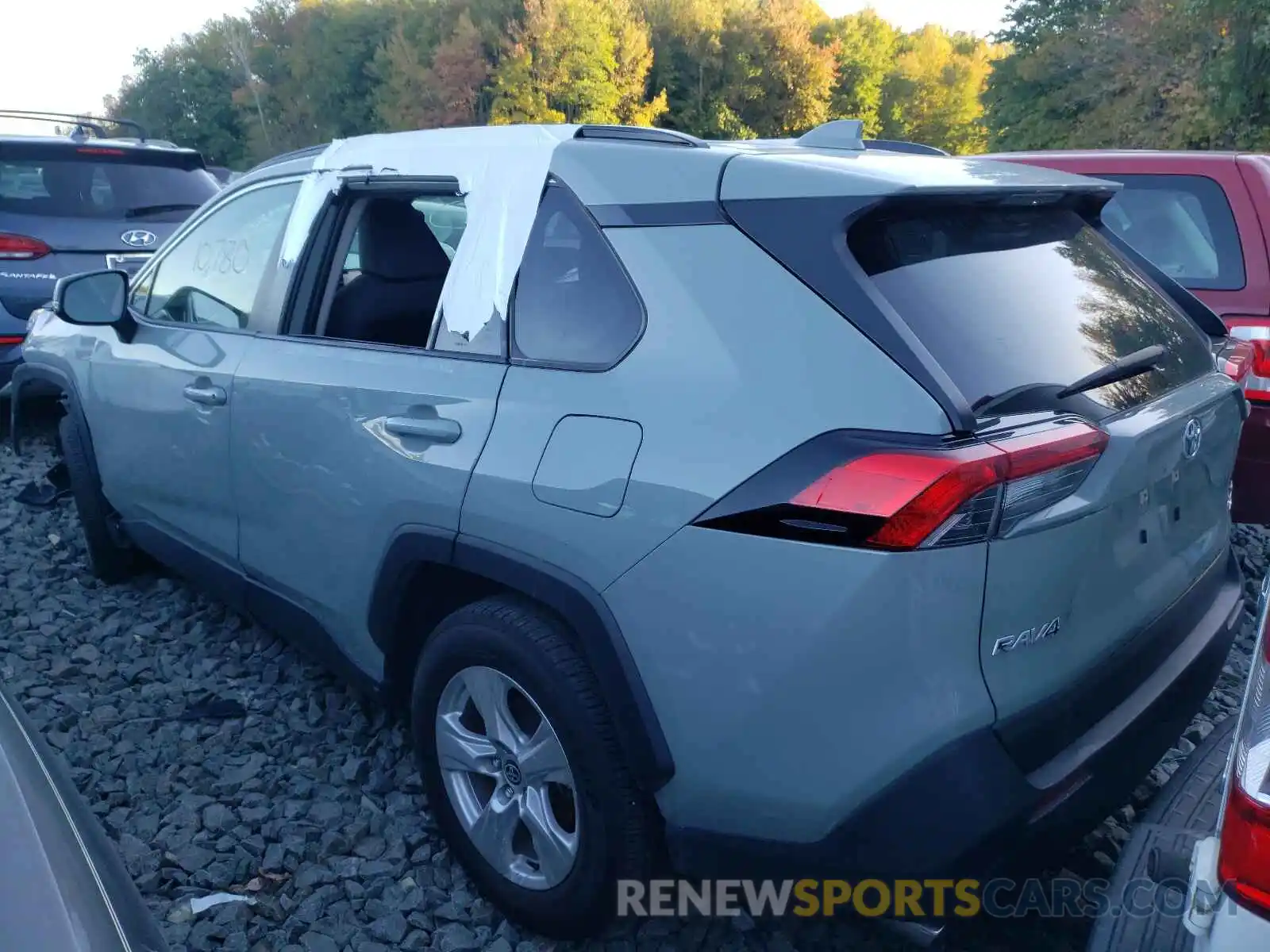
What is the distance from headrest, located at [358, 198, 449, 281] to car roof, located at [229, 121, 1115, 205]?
440 millimetres

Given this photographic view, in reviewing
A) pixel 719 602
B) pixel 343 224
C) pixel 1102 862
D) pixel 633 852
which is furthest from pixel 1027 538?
pixel 343 224

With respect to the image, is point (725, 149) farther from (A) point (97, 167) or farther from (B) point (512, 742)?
(A) point (97, 167)

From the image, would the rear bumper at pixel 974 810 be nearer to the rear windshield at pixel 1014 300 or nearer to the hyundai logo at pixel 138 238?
the rear windshield at pixel 1014 300

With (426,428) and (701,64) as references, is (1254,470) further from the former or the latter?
(701,64)

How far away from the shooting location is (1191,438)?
2.17 metres

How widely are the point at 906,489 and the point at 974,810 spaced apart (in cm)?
55

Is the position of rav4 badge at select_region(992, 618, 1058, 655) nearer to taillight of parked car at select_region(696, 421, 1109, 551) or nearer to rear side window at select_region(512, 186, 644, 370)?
taillight of parked car at select_region(696, 421, 1109, 551)

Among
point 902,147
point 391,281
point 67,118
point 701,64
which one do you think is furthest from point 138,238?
point 701,64

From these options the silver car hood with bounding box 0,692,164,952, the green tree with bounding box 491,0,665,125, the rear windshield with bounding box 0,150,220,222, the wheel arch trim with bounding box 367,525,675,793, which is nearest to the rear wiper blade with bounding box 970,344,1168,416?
the wheel arch trim with bounding box 367,525,675,793

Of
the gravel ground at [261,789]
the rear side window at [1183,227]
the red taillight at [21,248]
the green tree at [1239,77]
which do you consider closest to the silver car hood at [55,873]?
the gravel ground at [261,789]

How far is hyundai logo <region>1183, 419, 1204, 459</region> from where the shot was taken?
84.0 inches

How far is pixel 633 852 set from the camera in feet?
6.83

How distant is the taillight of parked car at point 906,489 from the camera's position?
1.65 meters

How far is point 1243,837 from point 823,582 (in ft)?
2.23
